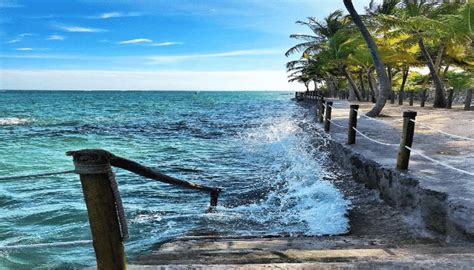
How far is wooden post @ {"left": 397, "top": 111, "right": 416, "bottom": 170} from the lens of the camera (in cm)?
568

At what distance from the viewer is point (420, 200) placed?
5070 millimetres

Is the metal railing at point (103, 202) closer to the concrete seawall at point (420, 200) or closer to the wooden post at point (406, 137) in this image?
the concrete seawall at point (420, 200)

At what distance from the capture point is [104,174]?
2307 millimetres

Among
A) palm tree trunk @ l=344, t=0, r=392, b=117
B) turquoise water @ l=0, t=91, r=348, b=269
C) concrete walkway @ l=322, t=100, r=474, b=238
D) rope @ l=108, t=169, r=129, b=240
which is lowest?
turquoise water @ l=0, t=91, r=348, b=269

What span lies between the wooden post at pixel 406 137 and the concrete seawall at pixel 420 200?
166 millimetres

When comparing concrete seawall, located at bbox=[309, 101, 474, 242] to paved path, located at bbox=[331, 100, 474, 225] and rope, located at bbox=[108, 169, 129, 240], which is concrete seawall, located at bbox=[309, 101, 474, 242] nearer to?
paved path, located at bbox=[331, 100, 474, 225]

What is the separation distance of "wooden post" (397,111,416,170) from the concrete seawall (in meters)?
0.17

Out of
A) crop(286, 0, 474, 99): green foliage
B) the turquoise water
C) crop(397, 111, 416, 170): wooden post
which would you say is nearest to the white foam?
the turquoise water

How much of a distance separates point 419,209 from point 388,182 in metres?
1.02

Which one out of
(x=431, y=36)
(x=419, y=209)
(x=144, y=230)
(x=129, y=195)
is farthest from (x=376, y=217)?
(x=431, y=36)

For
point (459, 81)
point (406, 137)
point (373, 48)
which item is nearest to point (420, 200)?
point (406, 137)


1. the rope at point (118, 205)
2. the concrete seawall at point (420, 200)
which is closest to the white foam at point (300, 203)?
the concrete seawall at point (420, 200)

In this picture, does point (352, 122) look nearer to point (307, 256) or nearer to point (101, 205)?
point (307, 256)

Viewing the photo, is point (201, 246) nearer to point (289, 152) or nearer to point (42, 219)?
point (42, 219)
